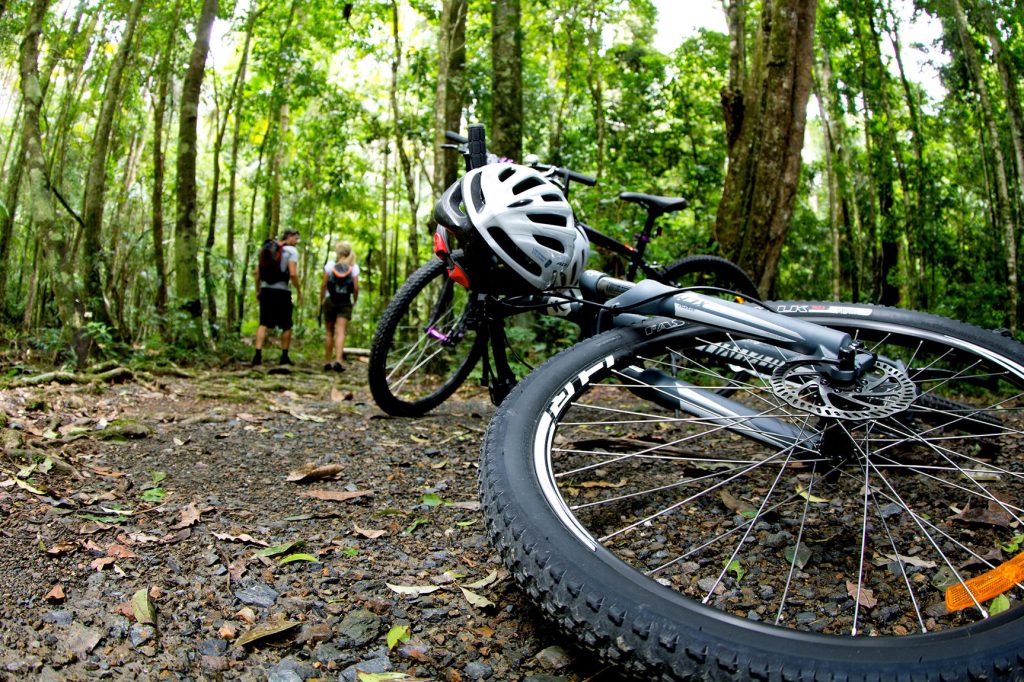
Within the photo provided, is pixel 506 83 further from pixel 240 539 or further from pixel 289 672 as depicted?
pixel 289 672

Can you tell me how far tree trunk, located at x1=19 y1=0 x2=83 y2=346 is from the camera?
5.95 metres

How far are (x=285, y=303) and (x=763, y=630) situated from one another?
8.28 m

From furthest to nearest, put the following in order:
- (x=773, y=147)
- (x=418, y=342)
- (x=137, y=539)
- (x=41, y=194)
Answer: (x=41, y=194)
(x=773, y=147)
(x=418, y=342)
(x=137, y=539)

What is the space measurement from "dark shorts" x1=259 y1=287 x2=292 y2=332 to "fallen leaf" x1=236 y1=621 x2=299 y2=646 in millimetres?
7375

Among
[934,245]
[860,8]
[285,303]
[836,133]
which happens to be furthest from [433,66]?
[934,245]

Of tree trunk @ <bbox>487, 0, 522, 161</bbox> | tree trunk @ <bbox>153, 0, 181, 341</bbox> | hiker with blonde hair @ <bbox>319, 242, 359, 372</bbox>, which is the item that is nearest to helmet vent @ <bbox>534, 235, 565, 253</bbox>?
tree trunk @ <bbox>487, 0, 522, 161</bbox>

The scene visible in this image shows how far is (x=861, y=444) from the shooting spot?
2092 millimetres

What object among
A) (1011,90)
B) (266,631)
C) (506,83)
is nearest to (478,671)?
(266,631)

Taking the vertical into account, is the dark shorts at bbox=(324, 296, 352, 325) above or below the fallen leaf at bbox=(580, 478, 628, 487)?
above

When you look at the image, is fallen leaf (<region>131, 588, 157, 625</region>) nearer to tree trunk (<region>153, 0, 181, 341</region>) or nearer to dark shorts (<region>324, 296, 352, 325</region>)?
dark shorts (<region>324, 296, 352, 325</region>)

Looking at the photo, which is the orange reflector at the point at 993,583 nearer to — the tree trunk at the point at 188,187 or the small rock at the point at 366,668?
the small rock at the point at 366,668

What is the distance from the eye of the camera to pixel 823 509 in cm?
248

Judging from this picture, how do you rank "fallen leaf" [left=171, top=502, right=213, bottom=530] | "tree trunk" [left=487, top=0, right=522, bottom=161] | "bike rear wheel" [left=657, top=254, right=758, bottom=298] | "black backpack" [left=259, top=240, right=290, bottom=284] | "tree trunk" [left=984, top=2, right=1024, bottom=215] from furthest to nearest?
"black backpack" [left=259, top=240, right=290, bottom=284], "tree trunk" [left=487, top=0, right=522, bottom=161], "tree trunk" [left=984, top=2, right=1024, bottom=215], "bike rear wheel" [left=657, top=254, right=758, bottom=298], "fallen leaf" [left=171, top=502, right=213, bottom=530]

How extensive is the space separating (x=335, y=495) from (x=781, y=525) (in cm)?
163
